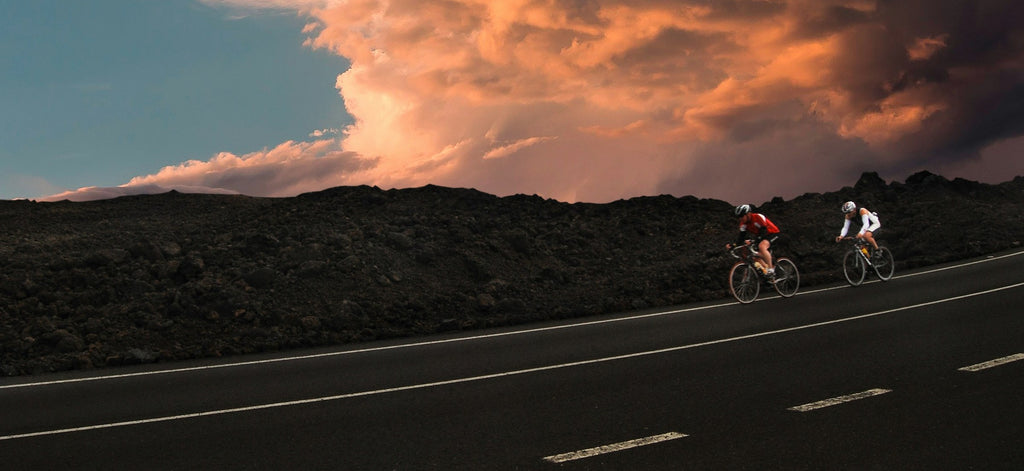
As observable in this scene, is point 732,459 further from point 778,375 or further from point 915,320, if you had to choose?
point 915,320

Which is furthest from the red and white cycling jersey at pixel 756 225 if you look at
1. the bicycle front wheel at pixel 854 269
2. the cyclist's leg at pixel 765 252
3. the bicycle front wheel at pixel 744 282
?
the bicycle front wheel at pixel 854 269

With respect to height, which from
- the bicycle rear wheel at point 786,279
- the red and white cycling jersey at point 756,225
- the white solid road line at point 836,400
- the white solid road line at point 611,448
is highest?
the red and white cycling jersey at point 756,225

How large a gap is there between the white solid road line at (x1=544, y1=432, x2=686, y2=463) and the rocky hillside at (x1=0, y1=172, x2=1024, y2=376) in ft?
33.4

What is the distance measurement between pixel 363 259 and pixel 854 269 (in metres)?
12.3

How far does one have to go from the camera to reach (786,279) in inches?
699

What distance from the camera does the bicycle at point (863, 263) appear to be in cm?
1912

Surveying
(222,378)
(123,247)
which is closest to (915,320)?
(222,378)

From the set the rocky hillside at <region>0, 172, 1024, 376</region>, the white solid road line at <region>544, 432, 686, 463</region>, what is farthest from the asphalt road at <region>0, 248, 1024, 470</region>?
the rocky hillside at <region>0, 172, 1024, 376</region>

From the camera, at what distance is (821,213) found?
31922mm

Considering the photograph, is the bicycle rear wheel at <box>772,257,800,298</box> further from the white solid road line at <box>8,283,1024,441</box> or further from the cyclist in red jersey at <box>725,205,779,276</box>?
the white solid road line at <box>8,283,1024,441</box>

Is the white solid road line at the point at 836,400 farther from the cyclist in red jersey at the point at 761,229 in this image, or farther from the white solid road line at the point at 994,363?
the cyclist in red jersey at the point at 761,229

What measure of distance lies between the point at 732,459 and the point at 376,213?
2253 centimetres

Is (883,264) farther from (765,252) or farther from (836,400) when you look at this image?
(836,400)

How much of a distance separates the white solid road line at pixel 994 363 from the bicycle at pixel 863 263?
9.77m
